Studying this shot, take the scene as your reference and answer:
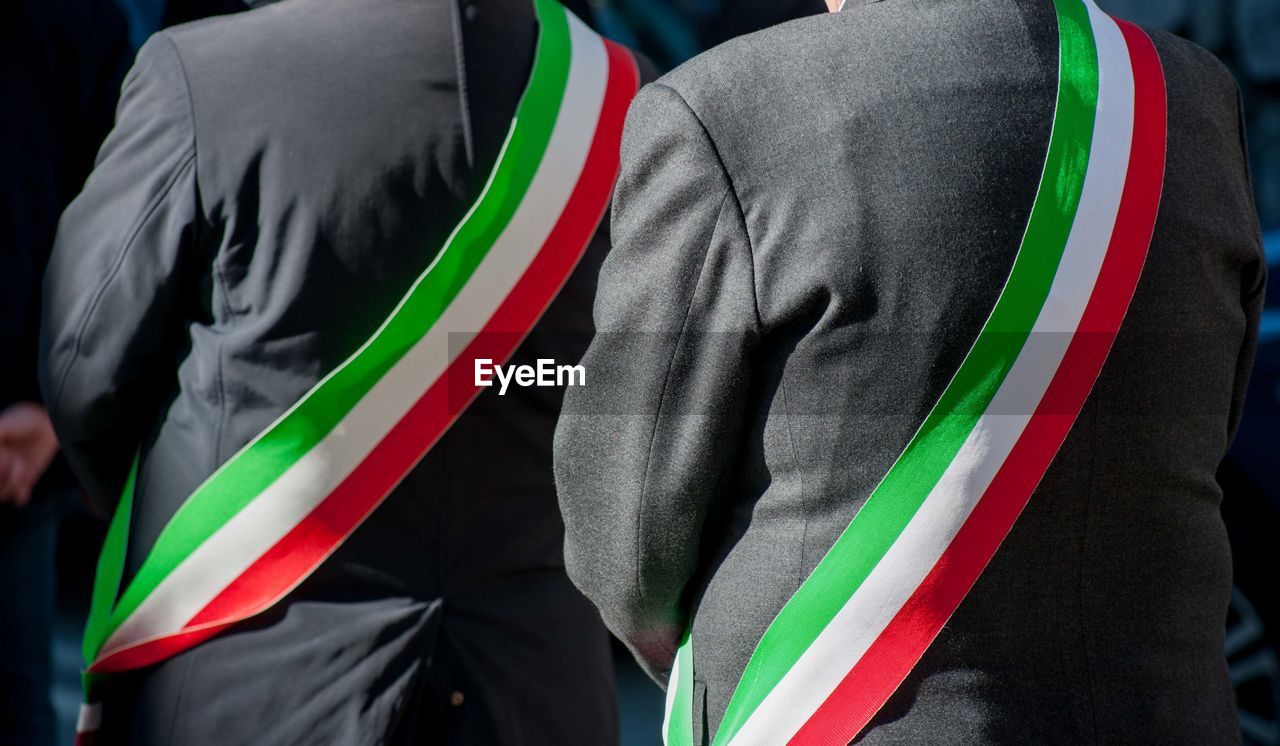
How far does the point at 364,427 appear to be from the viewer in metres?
1.73

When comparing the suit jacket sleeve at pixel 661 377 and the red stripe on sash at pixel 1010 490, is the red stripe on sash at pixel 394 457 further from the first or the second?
the red stripe on sash at pixel 1010 490

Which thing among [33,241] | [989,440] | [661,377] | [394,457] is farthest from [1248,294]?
[33,241]

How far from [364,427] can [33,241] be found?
814mm

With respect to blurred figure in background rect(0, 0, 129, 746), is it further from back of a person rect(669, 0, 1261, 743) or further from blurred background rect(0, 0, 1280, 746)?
back of a person rect(669, 0, 1261, 743)

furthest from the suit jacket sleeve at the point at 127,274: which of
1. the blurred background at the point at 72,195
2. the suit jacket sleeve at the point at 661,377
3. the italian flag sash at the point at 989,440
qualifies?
the italian flag sash at the point at 989,440

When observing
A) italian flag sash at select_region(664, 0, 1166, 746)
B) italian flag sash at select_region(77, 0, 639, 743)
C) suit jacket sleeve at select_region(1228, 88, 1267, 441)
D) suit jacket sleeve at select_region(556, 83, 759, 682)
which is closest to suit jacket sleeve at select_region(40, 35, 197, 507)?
italian flag sash at select_region(77, 0, 639, 743)

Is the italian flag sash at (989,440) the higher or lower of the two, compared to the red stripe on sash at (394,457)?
A: higher

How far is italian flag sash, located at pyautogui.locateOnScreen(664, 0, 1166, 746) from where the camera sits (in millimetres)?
1278

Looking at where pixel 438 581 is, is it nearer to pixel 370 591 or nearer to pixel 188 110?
Result: pixel 370 591

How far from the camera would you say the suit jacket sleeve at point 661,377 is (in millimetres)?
1306

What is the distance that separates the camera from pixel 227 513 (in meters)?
1.73

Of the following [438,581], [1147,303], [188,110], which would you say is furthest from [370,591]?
[1147,303]

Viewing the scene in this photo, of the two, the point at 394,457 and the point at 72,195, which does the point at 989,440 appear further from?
the point at 72,195

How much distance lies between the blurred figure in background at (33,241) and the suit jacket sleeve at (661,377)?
3.67 feet
